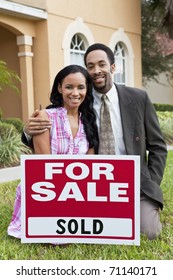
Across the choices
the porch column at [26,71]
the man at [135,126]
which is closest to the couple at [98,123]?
the man at [135,126]

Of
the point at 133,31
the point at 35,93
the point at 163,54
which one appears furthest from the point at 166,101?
the point at 35,93

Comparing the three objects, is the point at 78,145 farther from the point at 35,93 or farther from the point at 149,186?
the point at 35,93

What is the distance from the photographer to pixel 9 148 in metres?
6.98

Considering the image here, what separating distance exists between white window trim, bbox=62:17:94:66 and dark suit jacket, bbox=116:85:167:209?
22.4 ft

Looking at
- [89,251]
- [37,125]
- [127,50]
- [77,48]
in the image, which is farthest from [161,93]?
[89,251]

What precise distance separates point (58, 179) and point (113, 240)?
22.3 inches

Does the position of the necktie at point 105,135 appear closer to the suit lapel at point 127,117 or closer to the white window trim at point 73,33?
the suit lapel at point 127,117

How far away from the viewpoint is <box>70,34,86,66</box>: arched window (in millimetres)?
10305

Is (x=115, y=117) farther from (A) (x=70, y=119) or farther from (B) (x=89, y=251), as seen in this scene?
(B) (x=89, y=251)

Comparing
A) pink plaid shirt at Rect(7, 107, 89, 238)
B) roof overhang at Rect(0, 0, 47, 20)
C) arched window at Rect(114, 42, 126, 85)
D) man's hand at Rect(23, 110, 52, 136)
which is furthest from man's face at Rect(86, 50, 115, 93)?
arched window at Rect(114, 42, 126, 85)

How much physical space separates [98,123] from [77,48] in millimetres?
7648

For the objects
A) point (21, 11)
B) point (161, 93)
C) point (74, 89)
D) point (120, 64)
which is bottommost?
point (74, 89)

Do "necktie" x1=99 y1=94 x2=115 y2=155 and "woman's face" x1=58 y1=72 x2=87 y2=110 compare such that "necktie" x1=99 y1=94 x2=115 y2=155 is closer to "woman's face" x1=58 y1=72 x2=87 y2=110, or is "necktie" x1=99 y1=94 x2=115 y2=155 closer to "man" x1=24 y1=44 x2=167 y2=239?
"man" x1=24 y1=44 x2=167 y2=239

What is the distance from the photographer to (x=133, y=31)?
1217 cm
